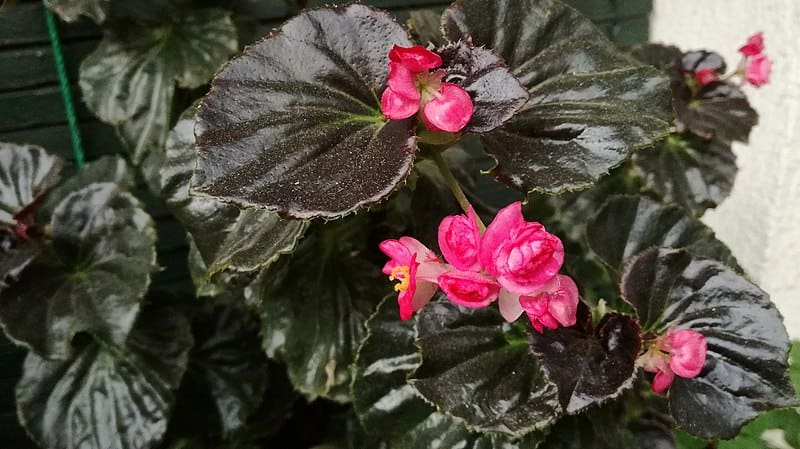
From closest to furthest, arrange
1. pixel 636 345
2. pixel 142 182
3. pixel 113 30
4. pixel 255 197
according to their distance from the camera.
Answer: pixel 255 197 → pixel 636 345 → pixel 113 30 → pixel 142 182

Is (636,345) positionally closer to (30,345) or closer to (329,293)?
(329,293)

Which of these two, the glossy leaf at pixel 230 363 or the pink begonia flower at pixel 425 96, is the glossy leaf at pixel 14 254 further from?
the pink begonia flower at pixel 425 96

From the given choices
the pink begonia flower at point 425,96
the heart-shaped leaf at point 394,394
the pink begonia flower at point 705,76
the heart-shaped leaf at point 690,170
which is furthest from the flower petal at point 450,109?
the pink begonia flower at point 705,76

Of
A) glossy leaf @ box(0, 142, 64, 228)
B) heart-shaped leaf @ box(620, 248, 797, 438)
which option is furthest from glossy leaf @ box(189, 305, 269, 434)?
heart-shaped leaf @ box(620, 248, 797, 438)

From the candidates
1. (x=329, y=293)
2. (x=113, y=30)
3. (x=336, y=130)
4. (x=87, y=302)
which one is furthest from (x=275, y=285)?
(x=113, y=30)

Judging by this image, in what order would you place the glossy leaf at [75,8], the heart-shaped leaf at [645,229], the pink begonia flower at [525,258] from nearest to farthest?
1. the pink begonia flower at [525,258]
2. the heart-shaped leaf at [645,229]
3. the glossy leaf at [75,8]

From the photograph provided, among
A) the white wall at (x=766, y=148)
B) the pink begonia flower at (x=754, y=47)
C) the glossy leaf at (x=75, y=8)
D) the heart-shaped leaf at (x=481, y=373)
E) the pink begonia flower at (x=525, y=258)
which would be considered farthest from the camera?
the white wall at (x=766, y=148)
